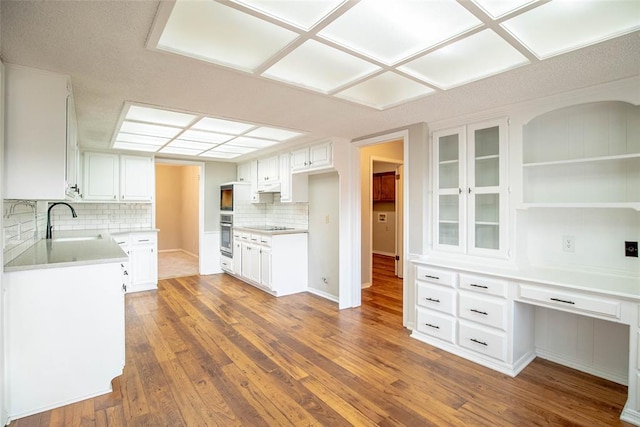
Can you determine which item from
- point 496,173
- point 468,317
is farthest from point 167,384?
point 496,173

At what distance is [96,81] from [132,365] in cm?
226

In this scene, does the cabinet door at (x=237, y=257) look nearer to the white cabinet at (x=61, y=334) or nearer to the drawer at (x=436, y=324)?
the white cabinet at (x=61, y=334)

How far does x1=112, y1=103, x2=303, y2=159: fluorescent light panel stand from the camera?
333cm

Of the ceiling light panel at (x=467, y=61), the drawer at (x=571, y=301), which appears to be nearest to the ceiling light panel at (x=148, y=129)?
the ceiling light panel at (x=467, y=61)

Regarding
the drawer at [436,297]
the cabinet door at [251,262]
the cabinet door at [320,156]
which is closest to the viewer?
the drawer at [436,297]

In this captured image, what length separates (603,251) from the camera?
2502mm

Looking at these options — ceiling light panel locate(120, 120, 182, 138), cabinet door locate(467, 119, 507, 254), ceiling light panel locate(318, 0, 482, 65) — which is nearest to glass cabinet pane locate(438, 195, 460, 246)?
cabinet door locate(467, 119, 507, 254)

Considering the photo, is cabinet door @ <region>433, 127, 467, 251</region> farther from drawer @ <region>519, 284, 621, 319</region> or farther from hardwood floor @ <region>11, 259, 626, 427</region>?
hardwood floor @ <region>11, 259, 626, 427</region>

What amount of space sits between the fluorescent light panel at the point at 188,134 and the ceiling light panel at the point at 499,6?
2.48 meters

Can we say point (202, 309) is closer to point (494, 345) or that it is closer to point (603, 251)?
point (494, 345)

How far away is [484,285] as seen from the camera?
2.72m

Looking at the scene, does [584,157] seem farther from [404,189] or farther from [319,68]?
[319,68]

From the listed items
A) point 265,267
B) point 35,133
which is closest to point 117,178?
point 265,267

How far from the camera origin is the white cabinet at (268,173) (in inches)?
208
